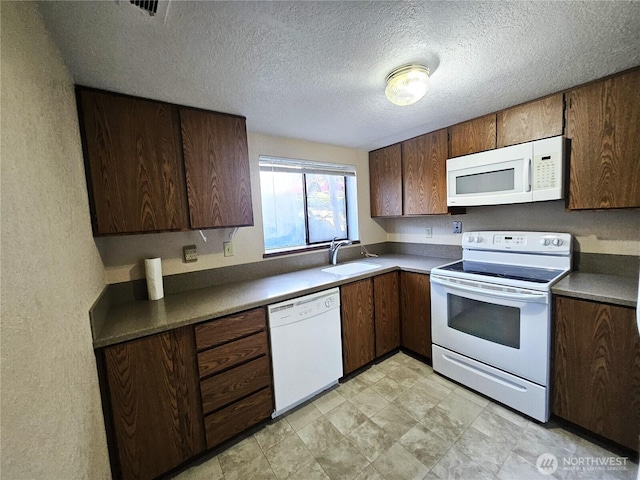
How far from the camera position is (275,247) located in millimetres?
2420

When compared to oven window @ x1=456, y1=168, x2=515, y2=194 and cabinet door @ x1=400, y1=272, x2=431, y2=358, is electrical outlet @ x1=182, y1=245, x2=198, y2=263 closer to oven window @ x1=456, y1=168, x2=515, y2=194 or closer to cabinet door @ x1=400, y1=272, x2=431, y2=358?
cabinet door @ x1=400, y1=272, x2=431, y2=358

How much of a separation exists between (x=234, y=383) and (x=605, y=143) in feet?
8.74

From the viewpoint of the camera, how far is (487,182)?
6.37ft

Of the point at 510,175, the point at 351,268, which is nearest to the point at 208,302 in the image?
the point at 351,268

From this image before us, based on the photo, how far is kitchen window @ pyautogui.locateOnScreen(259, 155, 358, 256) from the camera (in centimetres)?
234

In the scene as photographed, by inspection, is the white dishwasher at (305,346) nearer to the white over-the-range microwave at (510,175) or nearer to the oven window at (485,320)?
the oven window at (485,320)

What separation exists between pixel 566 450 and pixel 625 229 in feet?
4.67

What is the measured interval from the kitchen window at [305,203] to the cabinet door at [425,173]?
2.03ft

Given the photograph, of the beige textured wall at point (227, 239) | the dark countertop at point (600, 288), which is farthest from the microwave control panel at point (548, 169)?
the beige textured wall at point (227, 239)

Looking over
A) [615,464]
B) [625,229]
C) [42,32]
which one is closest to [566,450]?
[615,464]

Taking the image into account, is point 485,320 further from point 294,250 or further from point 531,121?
point 294,250

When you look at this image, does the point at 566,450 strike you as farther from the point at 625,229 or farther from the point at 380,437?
the point at 625,229

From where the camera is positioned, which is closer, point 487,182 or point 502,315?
point 502,315

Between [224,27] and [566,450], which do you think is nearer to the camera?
[224,27]
